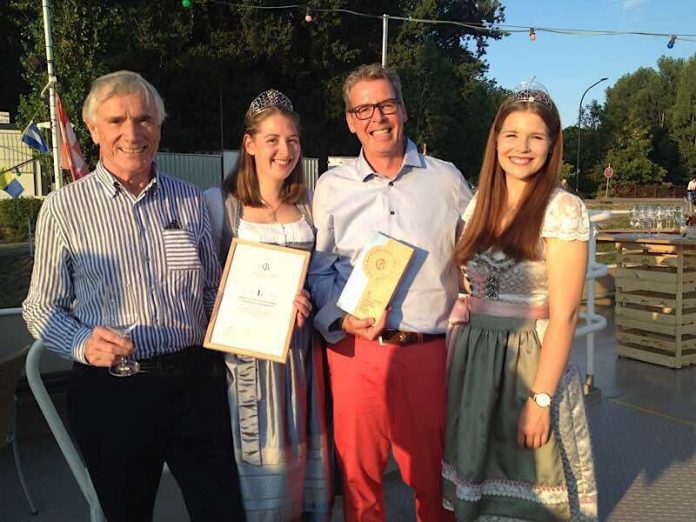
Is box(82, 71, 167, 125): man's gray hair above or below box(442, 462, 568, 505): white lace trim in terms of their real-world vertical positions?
above

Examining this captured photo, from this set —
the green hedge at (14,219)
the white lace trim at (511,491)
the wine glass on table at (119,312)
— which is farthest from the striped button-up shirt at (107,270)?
the green hedge at (14,219)

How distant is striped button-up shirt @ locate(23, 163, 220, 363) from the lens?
2.02m

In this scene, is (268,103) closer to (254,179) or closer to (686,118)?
(254,179)

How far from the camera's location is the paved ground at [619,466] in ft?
10.5

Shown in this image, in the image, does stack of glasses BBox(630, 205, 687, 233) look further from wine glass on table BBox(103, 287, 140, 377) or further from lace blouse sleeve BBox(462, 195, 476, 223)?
wine glass on table BBox(103, 287, 140, 377)

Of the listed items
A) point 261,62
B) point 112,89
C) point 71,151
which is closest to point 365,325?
point 112,89

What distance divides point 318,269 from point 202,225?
562mm

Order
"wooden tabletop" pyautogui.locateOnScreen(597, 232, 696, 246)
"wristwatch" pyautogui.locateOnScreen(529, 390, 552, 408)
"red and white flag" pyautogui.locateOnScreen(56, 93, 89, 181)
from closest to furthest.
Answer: "wristwatch" pyautogui.locateOnScreen(529, 390, 552, 408)
"wooden tabletop" pyautogui.locateOnScreen(597, 232, 696, 246)
"red and white flag" pyautogui.locateOnScreen(56, 93, 89, 181)

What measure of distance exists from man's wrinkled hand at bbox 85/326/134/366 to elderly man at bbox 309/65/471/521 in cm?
83

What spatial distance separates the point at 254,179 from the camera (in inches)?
102

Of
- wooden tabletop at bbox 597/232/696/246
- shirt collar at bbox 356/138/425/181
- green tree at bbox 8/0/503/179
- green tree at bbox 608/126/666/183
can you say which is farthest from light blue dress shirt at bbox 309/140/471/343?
green tree at bbox 608/126/666/183

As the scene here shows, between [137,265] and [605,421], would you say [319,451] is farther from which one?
[605,421]

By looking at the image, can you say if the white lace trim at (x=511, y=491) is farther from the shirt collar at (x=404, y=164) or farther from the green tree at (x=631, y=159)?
the green tree at (x=631, y=159)

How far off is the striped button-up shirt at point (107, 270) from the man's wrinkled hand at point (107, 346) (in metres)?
0.06
